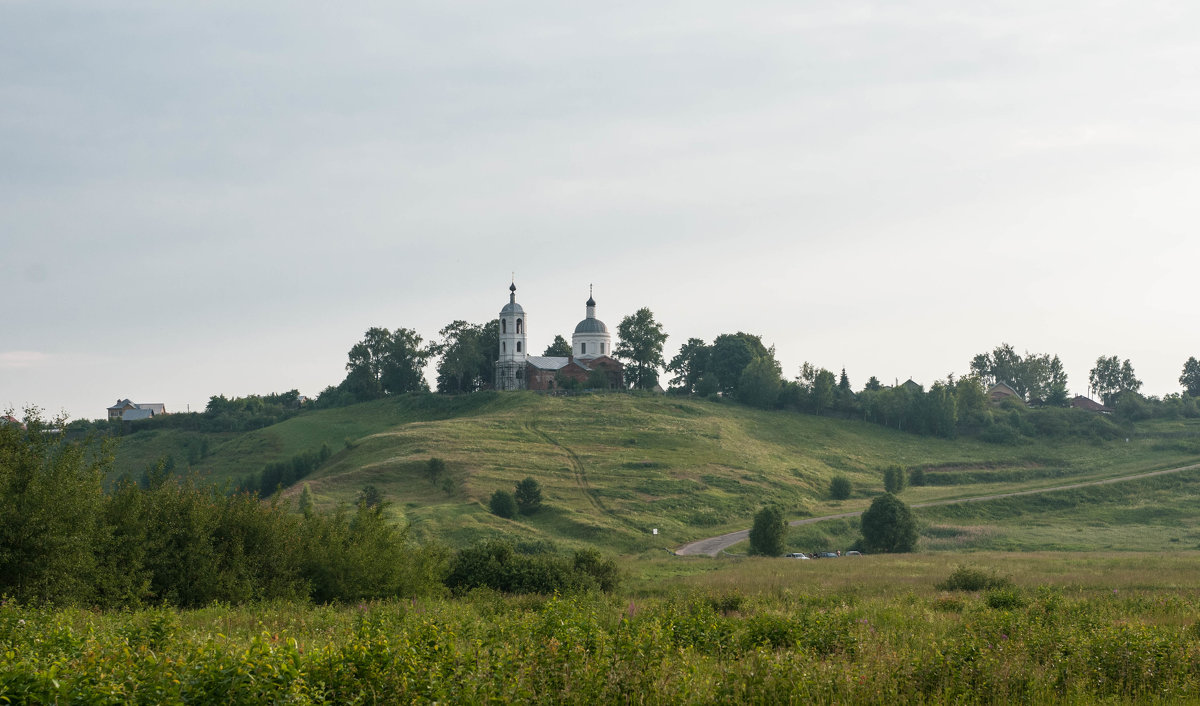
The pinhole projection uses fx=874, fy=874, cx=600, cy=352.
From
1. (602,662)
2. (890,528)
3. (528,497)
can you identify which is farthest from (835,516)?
(602,662)

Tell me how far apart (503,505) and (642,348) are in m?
71.3

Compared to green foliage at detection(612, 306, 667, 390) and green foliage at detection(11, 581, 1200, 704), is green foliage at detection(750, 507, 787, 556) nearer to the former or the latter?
green foliage at detection(11, 581, 1200, 704)

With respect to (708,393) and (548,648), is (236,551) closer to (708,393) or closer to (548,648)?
(548,648)

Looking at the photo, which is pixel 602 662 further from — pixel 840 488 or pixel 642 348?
pixel 642 348

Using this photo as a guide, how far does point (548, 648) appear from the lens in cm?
1183

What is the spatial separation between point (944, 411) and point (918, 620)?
9808 centimetres

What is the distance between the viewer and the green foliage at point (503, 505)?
61.0 m

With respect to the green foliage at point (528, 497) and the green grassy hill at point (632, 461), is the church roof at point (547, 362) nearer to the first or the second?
the green grassy hill at point (632, 461)

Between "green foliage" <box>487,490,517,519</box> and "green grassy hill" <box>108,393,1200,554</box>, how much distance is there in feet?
2.97

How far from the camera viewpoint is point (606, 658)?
11602mm

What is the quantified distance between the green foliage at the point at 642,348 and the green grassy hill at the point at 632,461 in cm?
1560

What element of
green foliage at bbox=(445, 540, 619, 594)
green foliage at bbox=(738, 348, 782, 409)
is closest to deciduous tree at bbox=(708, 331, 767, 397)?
green foliage at bbox=(738, 348, 782, 409)

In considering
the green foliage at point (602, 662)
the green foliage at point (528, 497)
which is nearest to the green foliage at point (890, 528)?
the green foliage at point (528, 497)

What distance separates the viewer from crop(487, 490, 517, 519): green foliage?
61.0m
